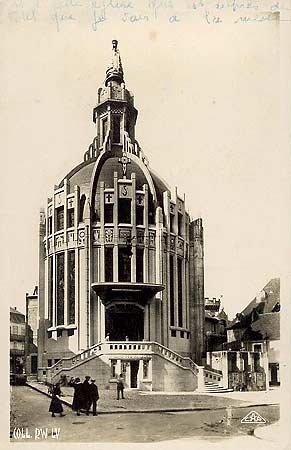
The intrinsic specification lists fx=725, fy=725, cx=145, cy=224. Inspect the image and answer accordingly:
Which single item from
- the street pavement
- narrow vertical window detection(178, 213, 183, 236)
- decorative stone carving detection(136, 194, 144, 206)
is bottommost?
the street pavement

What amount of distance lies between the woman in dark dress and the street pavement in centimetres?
2

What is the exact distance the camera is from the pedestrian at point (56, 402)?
1.89 metres

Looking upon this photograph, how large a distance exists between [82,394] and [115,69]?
2.81 ft

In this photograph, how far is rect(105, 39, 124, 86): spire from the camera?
1.91m

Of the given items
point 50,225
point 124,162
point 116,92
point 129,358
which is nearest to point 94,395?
point 129,358

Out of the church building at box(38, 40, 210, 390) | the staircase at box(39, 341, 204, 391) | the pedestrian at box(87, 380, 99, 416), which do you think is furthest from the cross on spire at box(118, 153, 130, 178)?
the pedestrian at box(87, 380, 99, 416)

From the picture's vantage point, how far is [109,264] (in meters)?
1.93

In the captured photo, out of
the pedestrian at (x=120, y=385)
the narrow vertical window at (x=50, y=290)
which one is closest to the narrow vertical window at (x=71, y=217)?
the narrow vertical window at (x=50, y=290)

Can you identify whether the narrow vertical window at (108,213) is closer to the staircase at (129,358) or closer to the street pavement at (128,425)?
the staircase at (129,358)

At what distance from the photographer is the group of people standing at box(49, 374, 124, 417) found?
6.18 ft

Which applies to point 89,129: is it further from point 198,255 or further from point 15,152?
point 198,255

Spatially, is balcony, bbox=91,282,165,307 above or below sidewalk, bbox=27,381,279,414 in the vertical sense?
above

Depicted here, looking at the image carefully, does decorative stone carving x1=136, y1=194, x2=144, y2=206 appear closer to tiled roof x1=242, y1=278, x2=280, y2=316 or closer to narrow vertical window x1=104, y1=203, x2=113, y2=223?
narrow vertical window x1=104, y1=203, x2=113, y2=223

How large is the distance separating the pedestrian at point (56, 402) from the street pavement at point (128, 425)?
0.5 inches
